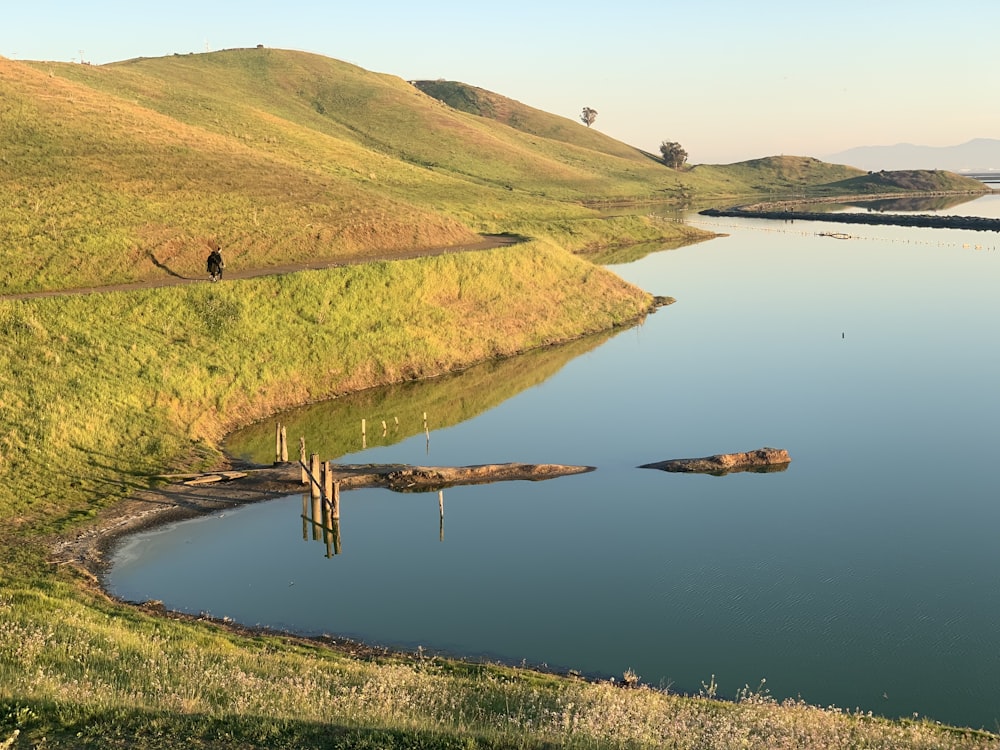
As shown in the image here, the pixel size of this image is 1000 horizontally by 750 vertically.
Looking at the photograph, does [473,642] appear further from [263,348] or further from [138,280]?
[138,280]

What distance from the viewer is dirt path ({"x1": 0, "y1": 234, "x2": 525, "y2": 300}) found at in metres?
55.8

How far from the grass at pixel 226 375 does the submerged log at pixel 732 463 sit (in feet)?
48.2

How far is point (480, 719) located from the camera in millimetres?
16234

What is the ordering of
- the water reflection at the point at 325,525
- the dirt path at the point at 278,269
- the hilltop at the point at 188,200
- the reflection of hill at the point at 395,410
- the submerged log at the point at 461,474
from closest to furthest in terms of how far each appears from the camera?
1. the water reflection at the point at 325,525
2. the submerged log at the point at 461,474
3. the reflection of hill at the point at 395,410
4. the dirt path at the point at 278,269
5. the hilltop at the point at 188,200

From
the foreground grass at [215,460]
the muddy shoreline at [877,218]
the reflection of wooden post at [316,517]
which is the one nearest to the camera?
the foreground grass at [215,460]

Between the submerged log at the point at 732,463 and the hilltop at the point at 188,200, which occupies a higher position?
the hilltop at the point at 188,200

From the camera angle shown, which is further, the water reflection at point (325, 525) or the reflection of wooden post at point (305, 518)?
the reflection of wooden post at point (305, 518)

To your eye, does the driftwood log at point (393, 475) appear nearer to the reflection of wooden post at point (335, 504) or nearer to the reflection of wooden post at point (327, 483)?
the reflection of wooden post at point (327, 483)

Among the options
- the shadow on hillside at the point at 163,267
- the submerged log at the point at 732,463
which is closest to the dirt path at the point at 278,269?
the shadow on hillside at the point at 163,267

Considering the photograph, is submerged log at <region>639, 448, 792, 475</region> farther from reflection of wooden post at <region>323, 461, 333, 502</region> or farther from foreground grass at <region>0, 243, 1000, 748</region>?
foreground grass at <region>0, 243, 1000, 748</region>

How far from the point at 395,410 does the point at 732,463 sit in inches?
760

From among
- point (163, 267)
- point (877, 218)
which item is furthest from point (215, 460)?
point (877, 218)

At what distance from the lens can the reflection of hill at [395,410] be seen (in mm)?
44938

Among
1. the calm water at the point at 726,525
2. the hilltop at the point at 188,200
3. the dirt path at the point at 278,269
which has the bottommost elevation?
the calm water at the point at 726,525
